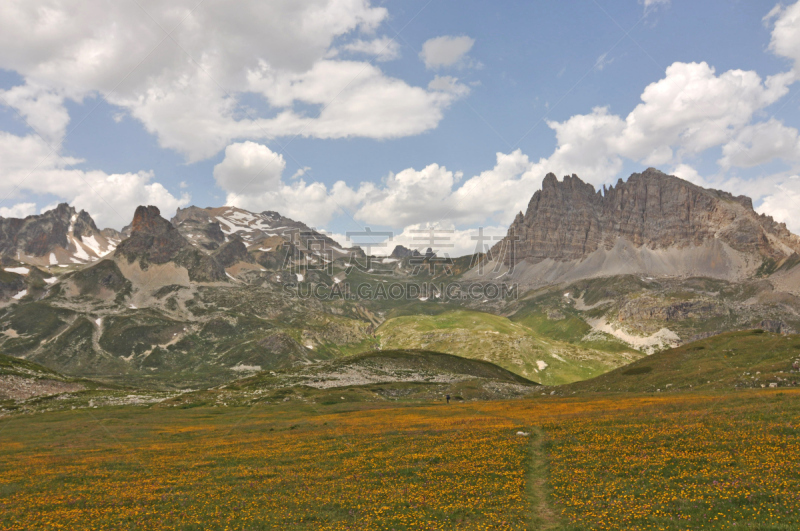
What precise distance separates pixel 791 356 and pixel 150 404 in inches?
5684

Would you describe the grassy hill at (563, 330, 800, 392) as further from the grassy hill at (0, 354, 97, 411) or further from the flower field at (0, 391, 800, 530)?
the grassy hill at (0, 354, 97, 411)

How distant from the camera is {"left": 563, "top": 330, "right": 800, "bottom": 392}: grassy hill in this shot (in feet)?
233

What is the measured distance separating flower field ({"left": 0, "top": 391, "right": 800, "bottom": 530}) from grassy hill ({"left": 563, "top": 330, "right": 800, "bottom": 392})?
24.1 m

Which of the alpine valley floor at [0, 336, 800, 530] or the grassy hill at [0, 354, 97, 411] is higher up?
the alpine valley floor at [0, 336, 800, 530]

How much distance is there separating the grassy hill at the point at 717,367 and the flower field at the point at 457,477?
24.1m

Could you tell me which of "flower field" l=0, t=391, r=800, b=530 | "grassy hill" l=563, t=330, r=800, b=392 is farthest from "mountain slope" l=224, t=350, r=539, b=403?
"flower field" l=0, t=391, r=800, b=530

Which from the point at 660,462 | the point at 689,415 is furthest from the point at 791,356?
the point at 660,462

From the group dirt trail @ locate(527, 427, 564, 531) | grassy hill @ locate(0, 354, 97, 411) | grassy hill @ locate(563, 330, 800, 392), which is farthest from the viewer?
grassy hill @ locate(0, 354, 97, 411)

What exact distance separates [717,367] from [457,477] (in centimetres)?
7840

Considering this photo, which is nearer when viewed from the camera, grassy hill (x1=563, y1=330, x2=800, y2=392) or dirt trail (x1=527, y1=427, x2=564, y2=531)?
dirt trail (x1=527, y1=427, x2=564, y2=531)

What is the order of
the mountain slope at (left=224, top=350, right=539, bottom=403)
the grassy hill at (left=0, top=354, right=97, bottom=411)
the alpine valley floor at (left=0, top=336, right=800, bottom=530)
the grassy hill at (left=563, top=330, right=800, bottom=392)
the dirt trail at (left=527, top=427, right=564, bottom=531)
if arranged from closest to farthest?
the dirt trail at (left=527, top=427, right=564, bottom=531), the alpine valley floor at (left=0, top=336, right=800, bottom=530), the grassy hill at (left=563, top=330, right=800, bottom=392), the mountain slope at (left=224, top=350, right=539, bottom=403), the grassy hill at (left=0, top=354, right=97, bottom=411)

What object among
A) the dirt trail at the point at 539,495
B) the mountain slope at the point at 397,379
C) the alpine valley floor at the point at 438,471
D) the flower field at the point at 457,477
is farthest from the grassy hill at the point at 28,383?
the dirt trail at the point at 539,495

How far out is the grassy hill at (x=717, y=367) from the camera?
233ft

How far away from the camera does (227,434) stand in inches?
2486
